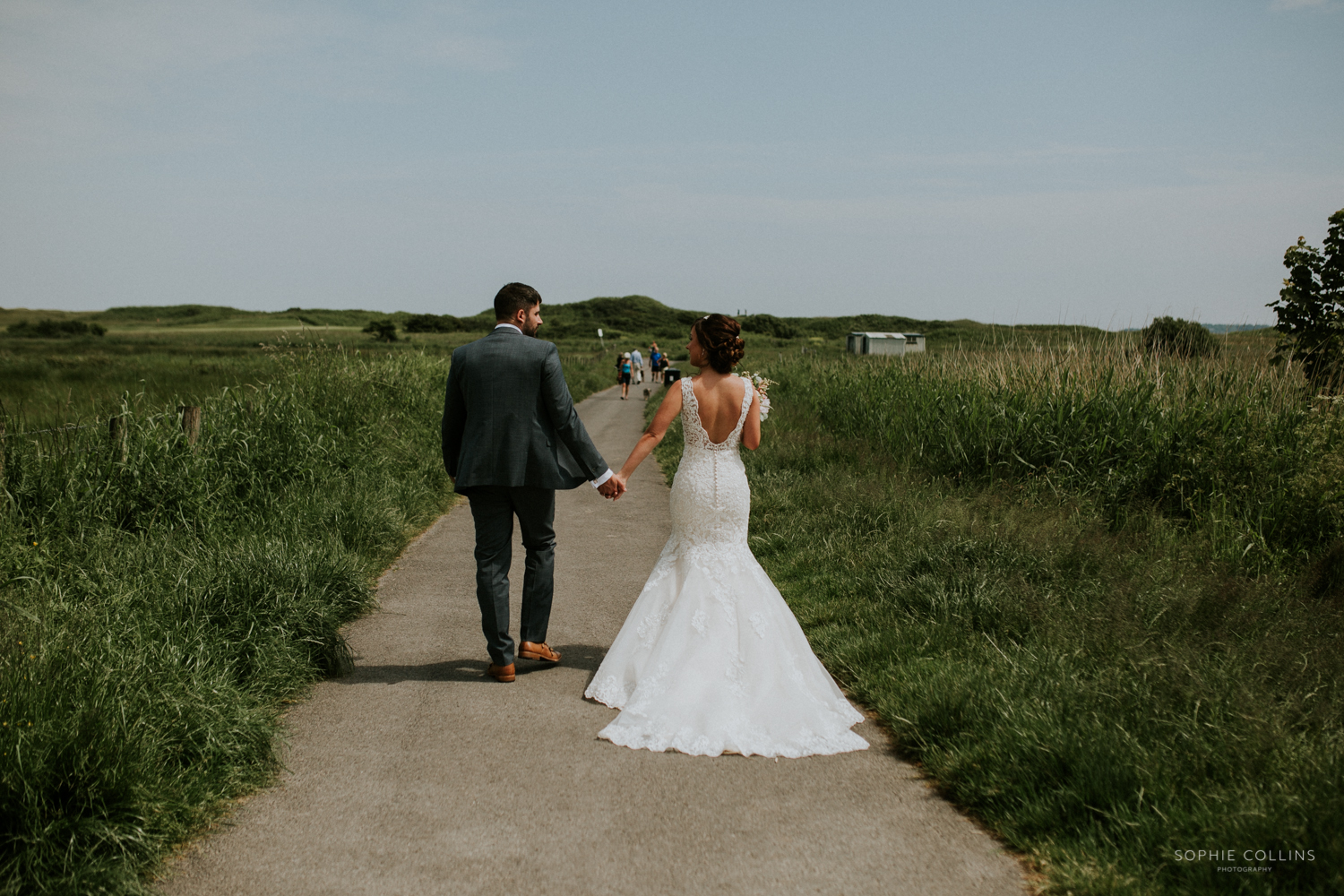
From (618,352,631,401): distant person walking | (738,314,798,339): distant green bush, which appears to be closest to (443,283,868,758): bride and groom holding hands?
(618,352,631,401): distant person walking

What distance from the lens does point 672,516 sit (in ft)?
16.8

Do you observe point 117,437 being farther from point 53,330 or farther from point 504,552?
point 53,330

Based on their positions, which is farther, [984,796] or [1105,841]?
[984,796]

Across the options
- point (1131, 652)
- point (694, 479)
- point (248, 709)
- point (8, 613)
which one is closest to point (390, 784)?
point (248, 709)

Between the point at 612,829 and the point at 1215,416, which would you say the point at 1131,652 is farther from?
the point at 1215,416

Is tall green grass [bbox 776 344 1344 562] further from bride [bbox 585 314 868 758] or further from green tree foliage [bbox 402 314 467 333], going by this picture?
green tree foliage [bbox 402 314 467 333]

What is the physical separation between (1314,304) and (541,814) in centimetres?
1135

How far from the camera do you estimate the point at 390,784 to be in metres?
3.69

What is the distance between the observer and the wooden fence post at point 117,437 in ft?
25.2

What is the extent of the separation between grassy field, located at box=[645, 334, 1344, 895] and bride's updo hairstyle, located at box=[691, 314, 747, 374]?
1.92 metres

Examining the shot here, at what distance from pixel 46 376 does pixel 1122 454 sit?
3464 cm

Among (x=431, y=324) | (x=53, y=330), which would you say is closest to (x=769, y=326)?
(x=431, y=324)

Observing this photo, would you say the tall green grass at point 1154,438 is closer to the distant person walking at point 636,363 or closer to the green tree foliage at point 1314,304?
the green tree foliage at point 1314,304

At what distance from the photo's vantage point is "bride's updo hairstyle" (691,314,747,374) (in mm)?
5000
